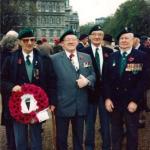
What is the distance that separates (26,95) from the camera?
23.5 feet

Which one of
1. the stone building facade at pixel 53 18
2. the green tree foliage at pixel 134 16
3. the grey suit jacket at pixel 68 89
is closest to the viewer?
the grey suit jacket at pixel 68 89

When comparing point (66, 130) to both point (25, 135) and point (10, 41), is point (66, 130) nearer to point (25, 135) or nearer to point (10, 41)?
point (25, 135)

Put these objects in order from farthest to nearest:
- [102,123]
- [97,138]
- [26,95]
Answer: [97,138] < [102,123] < [26,95]

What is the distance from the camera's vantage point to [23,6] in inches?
2441

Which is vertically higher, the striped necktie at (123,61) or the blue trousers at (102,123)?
the striped necktie at (123,61)

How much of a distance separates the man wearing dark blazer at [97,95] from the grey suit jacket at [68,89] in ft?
1.33

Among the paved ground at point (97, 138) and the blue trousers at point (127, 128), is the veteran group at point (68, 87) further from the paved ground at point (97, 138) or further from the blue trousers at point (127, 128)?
the paved ground at point (97, 138)

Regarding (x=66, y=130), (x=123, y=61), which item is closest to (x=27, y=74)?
(x=66, y=130)

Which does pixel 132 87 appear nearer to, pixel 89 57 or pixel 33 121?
pixel 89 57

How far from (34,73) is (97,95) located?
1187 millimetres

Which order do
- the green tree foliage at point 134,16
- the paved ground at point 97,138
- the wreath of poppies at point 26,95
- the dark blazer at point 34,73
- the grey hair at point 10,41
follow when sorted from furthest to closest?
the green tree foliage at point 134,16, the paved ground at point 97,138, the grey hair at point 10,41, the dark blazer at point 34,73, the wreath of poppies at point 26,95

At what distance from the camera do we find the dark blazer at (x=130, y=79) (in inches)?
288

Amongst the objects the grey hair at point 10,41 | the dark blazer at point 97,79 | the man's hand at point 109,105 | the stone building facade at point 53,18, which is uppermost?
the grey hair at point 10,41

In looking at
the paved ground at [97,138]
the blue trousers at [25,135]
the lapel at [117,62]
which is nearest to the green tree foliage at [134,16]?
the paved ground at [97,138]
